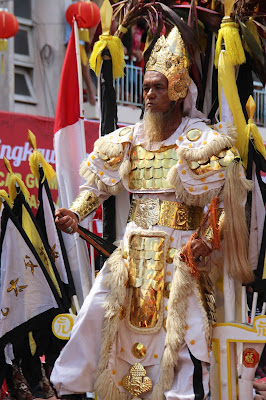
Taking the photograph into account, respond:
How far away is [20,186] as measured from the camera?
5539 millimetres

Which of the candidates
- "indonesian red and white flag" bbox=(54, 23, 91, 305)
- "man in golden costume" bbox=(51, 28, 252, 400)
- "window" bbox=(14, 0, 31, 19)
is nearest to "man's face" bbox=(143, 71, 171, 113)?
"man in golden costume" bbox=(51, 28, 252, 400)

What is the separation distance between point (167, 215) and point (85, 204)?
21.3 inches

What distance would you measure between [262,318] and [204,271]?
0.43 metres

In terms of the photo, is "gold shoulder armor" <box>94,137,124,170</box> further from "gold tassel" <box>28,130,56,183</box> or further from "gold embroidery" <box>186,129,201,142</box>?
"gold tassel" <box>28,130,56,183</box>

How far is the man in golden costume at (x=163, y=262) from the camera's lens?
4.60 meters

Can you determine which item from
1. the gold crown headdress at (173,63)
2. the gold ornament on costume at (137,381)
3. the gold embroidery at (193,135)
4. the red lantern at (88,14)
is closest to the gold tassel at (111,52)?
the gold crown headdress at (173,63)

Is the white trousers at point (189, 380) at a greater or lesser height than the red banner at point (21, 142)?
lesser

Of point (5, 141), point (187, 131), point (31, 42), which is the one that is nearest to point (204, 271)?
point (187, 131)

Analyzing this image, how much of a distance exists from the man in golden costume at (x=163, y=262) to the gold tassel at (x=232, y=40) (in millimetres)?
288

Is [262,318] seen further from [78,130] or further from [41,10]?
[41,10]

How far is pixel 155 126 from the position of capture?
4926 millimetres

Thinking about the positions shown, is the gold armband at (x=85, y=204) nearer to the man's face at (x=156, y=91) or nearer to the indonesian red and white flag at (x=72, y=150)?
the indonesian red and white flag at (x=72, y=150)

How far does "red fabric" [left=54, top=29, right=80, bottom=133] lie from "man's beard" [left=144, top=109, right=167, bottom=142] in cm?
98

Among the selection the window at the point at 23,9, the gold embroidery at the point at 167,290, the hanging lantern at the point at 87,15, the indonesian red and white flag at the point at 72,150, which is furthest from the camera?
the window at the point at 23,9
